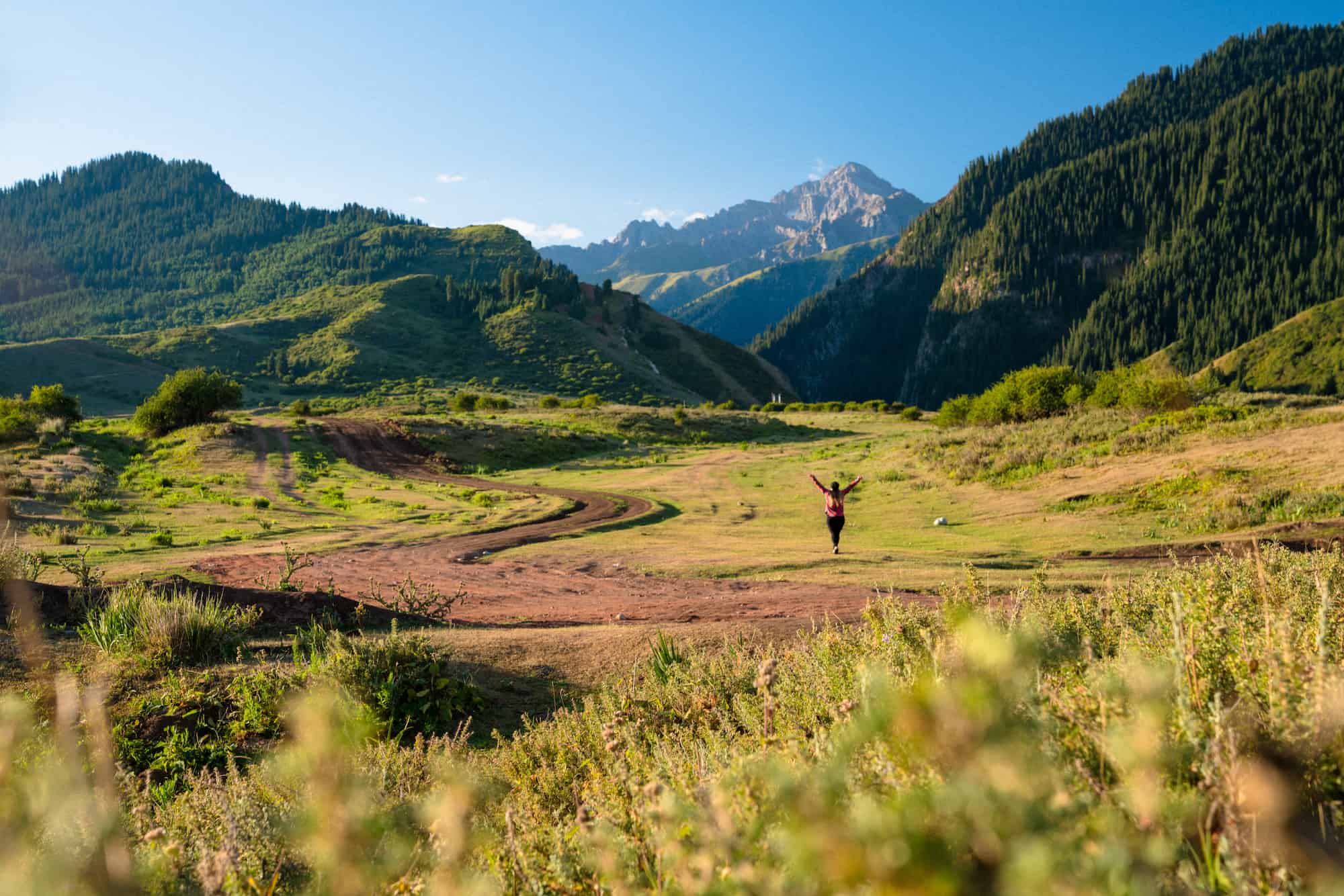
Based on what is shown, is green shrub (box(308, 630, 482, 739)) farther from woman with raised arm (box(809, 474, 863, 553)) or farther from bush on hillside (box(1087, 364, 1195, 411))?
bush on hillside (box(1087, 364, 1195, 411))

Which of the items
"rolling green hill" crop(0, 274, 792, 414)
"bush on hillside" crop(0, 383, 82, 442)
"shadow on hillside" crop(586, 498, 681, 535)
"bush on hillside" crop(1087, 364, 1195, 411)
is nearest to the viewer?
"shadow on hillside" crop(586, 498, 681, 535)

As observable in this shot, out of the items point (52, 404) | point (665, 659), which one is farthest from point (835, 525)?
point (52, 404)

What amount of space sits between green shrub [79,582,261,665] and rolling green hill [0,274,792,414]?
3511 inches

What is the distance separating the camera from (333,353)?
101312 millimetres

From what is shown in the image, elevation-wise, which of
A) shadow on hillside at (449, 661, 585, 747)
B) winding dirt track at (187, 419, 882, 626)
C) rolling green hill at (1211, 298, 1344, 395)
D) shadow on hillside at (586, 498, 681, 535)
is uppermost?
rolling green hill at (1211, 298, 1344, 395)

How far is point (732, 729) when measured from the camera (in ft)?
14.5

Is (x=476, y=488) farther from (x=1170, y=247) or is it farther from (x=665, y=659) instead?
(x=1170, y=247)

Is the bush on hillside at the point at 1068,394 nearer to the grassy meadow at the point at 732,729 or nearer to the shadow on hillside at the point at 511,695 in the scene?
the grassy meadow at the point at 732,729

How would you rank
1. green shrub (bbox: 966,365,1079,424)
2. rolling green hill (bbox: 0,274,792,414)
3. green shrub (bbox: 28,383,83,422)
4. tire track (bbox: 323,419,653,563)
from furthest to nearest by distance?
rolling green hill (bbox: 0,274,792,414) < green shrub (bbox: 966,365,1079,424) < green shrub (bbox: 28,383,83,422) < tire track (bbox: 323,419,653,563)

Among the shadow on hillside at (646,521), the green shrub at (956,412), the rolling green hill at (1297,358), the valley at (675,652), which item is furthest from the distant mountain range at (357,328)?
the rolling green hill at (1297,358)

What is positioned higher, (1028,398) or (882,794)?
(1028,398)

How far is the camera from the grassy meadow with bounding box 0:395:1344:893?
56.6 inches

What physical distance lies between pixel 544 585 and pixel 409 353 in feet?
341


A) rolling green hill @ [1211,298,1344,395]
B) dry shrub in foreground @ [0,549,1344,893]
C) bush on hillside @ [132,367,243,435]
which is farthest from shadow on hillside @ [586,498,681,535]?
rolling green hill @ [1211,298,1344,395]
